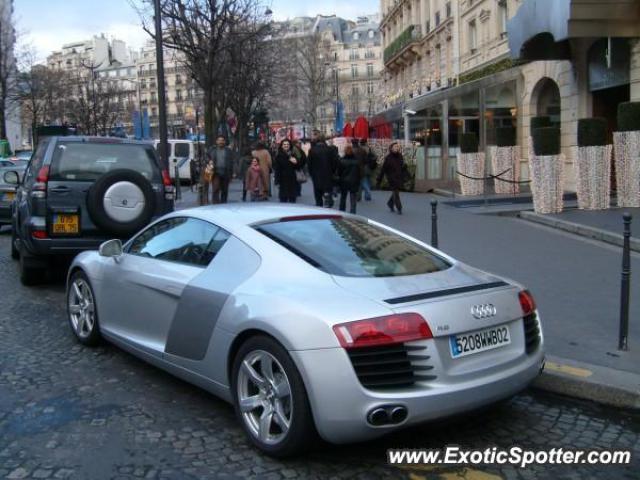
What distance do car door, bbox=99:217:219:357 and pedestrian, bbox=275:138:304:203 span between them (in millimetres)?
10290

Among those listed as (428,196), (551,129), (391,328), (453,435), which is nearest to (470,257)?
(551,129)

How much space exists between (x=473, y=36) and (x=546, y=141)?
1874 cm

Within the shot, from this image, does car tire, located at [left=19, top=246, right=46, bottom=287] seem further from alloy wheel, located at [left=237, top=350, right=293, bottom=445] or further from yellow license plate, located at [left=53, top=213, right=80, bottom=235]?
alloy wheel, located at [left=237, top=350, right=293, bottom=445]

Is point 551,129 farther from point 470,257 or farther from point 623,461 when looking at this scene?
point 623,461

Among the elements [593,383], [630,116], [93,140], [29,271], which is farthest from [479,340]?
[630,116]

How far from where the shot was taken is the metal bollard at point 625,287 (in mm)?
5211

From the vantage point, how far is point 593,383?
477 centimetres

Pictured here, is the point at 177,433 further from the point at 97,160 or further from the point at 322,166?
the point at 322,166

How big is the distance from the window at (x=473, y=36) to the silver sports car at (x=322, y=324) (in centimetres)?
2765

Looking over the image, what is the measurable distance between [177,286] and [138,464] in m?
1.27

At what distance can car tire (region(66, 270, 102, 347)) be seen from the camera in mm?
6059

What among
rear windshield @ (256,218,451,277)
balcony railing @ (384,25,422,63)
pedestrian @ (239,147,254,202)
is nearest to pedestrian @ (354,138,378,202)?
pedestrian @ (239,147,254,202)

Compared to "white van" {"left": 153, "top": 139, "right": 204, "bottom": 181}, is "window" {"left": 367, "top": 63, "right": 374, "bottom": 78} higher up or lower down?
higher up

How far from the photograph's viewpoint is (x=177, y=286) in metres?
4.66
